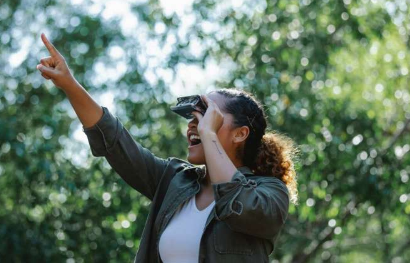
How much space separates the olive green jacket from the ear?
0.34 feet

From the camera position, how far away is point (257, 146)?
294 cm

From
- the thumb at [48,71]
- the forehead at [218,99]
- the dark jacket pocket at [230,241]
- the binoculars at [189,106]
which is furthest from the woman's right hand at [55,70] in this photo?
the dark jacket pocket at [230,241]

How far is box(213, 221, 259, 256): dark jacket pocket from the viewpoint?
2598mm

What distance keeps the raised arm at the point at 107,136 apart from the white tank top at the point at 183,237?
0.22 m

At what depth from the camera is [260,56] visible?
714 centimetres

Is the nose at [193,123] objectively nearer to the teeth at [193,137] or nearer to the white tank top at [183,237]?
the teeth at [193,137]

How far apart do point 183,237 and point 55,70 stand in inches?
26.7

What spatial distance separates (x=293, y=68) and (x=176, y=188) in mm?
4688

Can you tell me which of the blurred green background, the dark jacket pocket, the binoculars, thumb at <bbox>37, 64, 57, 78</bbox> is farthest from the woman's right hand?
the blurred green background

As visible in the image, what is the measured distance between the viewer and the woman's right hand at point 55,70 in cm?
265

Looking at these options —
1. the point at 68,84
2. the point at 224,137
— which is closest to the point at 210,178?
the point at 224,137

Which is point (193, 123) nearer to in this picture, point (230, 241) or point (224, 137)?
point (224, 137)

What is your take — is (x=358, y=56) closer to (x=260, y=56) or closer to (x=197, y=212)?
(x=260, y=56)

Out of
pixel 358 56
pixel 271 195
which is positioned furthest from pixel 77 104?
pixel 358 56
